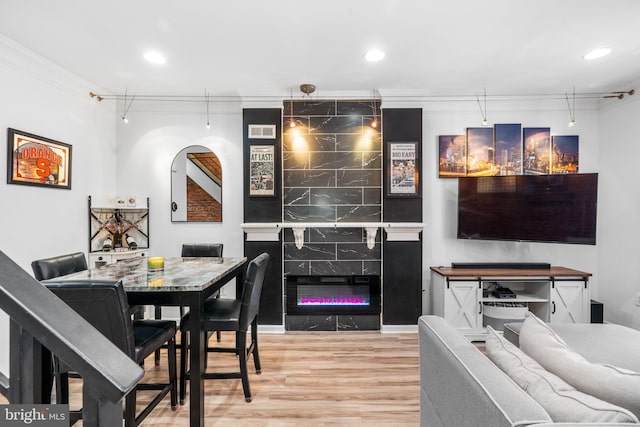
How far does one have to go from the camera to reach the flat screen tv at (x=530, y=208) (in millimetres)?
3248

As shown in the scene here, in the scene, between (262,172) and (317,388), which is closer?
(317,388)

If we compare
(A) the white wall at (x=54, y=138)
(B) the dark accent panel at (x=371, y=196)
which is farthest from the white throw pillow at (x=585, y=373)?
(A) the white wall at (x=54, y=138)

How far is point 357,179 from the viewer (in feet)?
12.5

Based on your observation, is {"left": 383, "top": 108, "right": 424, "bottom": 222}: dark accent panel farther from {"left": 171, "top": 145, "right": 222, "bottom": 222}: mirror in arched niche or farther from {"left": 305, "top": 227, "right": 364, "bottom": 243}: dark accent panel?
{"left": 171, "top": 145, "right": 222, "bottom": 222}: mirror in arched niche

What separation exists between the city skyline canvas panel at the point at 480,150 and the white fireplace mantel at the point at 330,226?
3.54 feet

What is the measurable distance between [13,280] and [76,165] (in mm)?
3683

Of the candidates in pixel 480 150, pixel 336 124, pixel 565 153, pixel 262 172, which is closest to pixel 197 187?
pixel 262 172

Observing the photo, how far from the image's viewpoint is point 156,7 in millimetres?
2219

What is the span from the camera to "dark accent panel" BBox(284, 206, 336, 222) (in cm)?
382

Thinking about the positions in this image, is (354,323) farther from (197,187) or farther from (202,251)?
(197,187)

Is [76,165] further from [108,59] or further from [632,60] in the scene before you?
[632,60]

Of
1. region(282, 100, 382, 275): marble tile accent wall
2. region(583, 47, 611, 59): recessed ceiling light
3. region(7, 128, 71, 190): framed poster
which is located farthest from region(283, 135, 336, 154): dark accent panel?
region(583, 47, 611, 59): recessed ceiling light

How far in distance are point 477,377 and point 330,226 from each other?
2.60 meters

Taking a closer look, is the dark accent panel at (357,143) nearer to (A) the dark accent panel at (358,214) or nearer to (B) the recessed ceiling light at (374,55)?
(A) the dark accent panel at (358,214)
